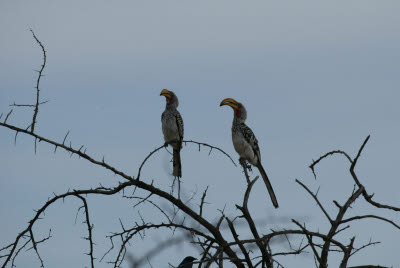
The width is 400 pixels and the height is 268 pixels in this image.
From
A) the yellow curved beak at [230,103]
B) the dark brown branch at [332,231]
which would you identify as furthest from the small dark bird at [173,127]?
the dark brown branch at [332,231]

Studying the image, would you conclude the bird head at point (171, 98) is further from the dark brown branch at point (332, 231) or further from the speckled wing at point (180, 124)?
the dark brown branch at point (332, 231)

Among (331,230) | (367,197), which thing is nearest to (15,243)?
(331,230)

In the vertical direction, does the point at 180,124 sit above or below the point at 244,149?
above

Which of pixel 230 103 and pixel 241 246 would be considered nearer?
pixel 241 246

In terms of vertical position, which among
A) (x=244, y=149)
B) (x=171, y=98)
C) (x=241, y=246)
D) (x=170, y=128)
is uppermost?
(x=171, y=98)

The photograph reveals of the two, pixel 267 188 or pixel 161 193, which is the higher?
pixel 267 188

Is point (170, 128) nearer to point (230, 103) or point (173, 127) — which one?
point (173, 127)

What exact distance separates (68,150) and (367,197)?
6.55 feet

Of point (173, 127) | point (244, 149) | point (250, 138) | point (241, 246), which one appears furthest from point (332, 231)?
point (173, 127)

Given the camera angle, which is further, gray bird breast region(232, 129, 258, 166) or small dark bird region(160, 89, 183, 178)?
small dark bird region(160, 89, 183, 178)

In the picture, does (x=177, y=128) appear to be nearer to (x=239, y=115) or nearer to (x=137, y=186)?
(x=239, y=115)

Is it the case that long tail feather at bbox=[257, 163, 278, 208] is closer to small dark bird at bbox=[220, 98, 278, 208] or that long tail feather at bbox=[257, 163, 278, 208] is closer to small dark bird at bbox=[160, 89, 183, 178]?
small dark bird at bbox=[220, 98, 278, 208]

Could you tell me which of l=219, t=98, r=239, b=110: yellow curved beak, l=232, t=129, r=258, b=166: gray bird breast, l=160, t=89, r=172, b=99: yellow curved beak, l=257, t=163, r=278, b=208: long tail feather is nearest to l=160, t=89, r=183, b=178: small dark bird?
l=160, t=89, r=172, b=99: yellow curved beak

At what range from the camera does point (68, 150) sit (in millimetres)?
4406
